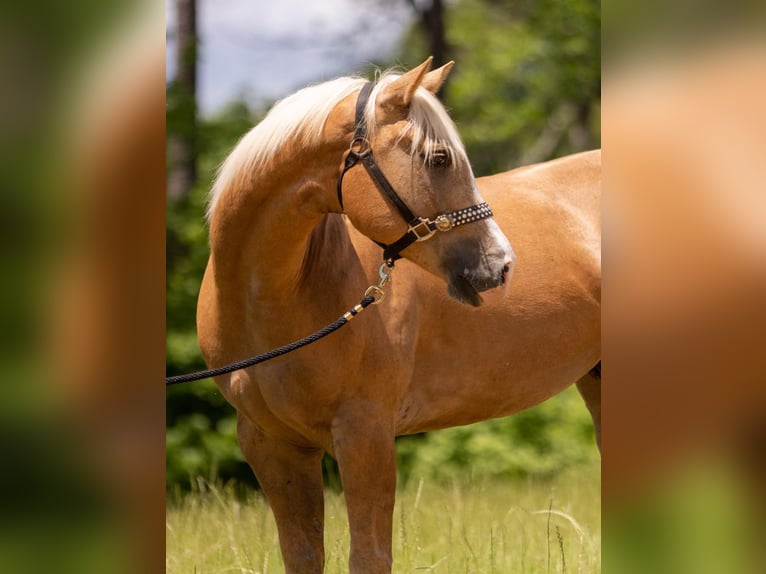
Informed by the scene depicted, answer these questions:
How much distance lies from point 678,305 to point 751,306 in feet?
0.26

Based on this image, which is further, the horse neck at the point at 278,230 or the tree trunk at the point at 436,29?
the tree trunk at the point at 436,29

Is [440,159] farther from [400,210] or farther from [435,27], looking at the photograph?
[435,27]

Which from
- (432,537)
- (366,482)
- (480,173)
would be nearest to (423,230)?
(366,482)

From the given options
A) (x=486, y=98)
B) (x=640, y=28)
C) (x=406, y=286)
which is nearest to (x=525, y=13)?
(x=486, y=98)

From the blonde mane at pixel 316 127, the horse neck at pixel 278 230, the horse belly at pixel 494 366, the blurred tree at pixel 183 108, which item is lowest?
the horse belly at pixel 494 366

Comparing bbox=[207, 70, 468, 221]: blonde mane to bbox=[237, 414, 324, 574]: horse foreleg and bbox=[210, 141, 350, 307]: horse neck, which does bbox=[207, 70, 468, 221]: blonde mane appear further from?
bbox=[237, 414, 324, 574]: horse foreleg

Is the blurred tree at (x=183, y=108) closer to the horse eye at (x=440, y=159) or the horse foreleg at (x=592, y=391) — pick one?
the horse foreleg at (x=592, y=391)

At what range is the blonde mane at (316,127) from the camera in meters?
2.58

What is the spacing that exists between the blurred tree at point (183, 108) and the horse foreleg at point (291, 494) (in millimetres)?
3794

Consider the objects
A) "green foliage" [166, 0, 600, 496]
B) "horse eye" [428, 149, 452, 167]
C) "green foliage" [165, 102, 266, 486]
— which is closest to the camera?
"horse eye" [428, 149, 452, 167]

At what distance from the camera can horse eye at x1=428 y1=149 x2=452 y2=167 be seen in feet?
8.38

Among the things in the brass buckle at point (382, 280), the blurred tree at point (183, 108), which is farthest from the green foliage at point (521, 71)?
the brass buckle at point (382, 280)

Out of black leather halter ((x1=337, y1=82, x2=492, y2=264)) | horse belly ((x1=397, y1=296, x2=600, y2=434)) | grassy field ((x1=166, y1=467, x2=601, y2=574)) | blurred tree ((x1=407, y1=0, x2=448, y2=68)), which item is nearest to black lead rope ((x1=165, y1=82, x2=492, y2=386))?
black leather halter ((x1=337, y1=82, x2=492, y2=264))

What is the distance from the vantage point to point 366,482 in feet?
9.45
